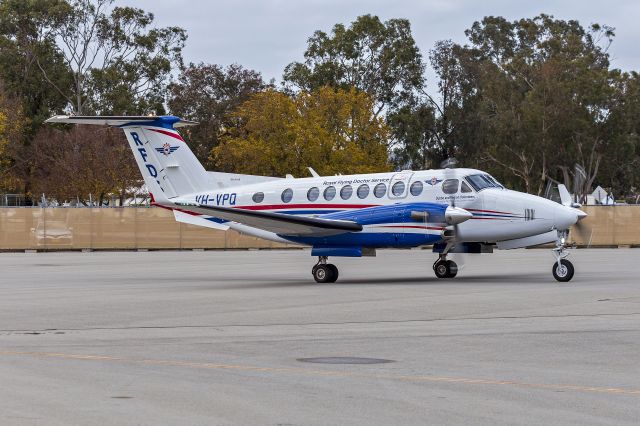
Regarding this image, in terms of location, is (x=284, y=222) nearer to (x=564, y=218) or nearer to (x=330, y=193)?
(x=330, y=193)

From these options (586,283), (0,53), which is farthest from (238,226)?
(0,53)

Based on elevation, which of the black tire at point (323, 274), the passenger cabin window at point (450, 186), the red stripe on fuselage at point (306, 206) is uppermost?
the passenger cabin window at point (450, 186)

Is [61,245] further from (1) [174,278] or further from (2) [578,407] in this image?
(2) [578,407]

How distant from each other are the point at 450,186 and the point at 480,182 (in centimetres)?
93

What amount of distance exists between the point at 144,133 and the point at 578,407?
23.8m

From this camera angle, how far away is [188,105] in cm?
10506

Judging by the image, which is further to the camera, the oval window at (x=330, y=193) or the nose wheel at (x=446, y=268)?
the oval window at (x=330, y=193)

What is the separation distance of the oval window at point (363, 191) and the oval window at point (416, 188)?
4.15ft

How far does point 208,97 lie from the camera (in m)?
106

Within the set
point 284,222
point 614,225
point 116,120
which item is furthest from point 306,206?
point 614,225

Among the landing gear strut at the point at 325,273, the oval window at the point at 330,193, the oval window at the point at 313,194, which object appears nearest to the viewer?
the landing gear strut at the point at 325,273

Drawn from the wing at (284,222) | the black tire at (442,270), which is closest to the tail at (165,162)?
the wing at (284,222)

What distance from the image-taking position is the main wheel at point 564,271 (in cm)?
2708

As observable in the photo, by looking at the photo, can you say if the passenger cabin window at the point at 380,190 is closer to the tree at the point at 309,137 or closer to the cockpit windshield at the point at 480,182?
the cockpit windshield at the point at 480,182
